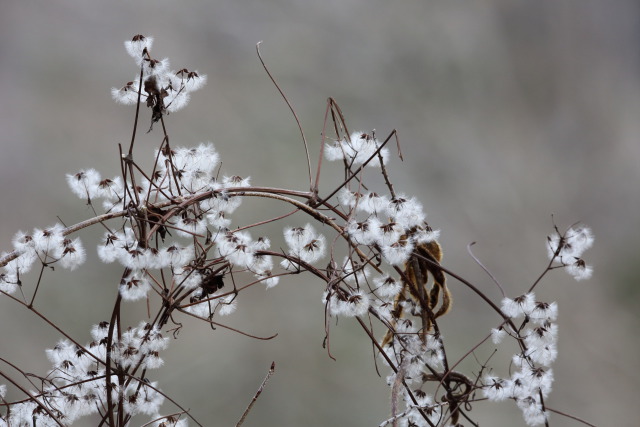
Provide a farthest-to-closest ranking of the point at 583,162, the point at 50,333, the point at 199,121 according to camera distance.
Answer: the point at 583,162
the point at 199,121
the point at 50,333

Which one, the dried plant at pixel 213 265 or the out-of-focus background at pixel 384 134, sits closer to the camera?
the dried plant at pixel 213 265

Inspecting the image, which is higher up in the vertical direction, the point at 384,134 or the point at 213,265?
the point at 384,134

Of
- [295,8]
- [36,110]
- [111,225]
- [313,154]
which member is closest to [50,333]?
[111,225]

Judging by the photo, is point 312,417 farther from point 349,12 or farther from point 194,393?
point 349,12

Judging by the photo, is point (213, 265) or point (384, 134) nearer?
point (213, 265)

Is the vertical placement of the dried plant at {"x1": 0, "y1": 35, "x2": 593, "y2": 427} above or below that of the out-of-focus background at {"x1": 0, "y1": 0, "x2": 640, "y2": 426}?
below

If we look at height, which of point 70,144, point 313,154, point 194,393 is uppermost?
point 313,154

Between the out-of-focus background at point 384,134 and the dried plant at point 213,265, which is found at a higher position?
the out-of-focus background at point 384,134

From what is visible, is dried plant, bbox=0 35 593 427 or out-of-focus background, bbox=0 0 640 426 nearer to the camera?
dried plant, bbox=0 35 593 427
